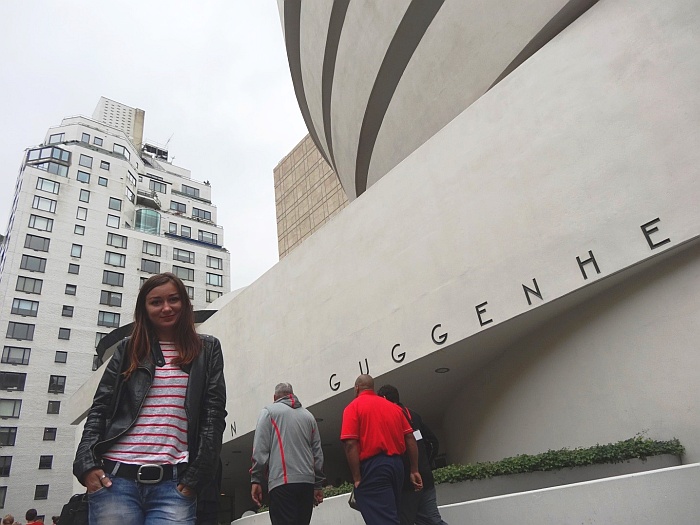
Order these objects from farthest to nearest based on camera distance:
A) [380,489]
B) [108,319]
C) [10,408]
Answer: [108,319], [10,408], [380,489]

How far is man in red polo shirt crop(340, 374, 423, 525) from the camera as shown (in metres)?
4.19

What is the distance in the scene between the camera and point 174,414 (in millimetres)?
2383

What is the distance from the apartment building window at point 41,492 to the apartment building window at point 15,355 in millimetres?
7558

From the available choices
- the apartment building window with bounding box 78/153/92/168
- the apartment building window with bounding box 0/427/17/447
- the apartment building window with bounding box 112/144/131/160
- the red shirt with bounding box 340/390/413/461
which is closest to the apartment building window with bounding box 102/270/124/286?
the apartment building window with bounding box 78/153/92/168

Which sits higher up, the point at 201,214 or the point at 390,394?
the point at 201,214

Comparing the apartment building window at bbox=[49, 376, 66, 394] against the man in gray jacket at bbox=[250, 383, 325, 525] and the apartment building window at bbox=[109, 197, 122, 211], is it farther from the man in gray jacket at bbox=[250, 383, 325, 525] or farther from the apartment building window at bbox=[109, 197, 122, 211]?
the man in gray jacket at bbox=[250, 383, 325, 525]

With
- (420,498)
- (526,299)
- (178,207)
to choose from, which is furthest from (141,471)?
(178,207)

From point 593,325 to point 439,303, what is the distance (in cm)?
207

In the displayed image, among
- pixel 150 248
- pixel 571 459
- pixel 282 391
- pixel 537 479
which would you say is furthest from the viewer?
pixel 150 248

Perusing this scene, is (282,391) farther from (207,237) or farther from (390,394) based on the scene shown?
(207,237)

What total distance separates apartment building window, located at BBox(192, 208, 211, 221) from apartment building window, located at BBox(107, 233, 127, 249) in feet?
29.5

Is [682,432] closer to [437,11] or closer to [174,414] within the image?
[174,414]

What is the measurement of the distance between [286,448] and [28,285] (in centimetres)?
3845

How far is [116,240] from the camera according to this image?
42531 millimetres
